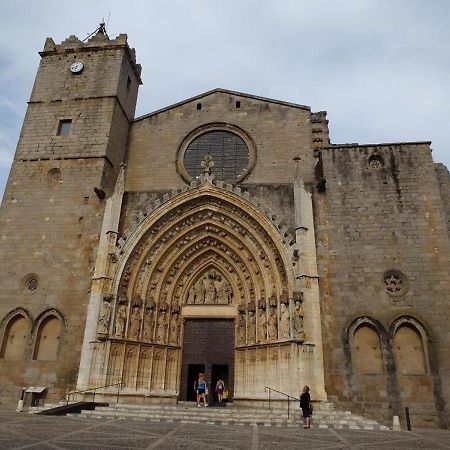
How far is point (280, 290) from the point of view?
11852 millimetres

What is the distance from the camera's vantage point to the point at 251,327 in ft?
40.2

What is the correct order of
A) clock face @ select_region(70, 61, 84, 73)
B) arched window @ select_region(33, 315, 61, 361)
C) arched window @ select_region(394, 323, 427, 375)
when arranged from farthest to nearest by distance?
1. clock face @ select_region(70, 61, 84, 73)
2. arched window @ select_region(33, 315, 61, 361)
3. arched window @ select_region(394, 323, 427, 375)

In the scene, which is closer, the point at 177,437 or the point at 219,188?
the point at 177,437

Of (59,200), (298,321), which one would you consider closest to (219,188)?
(298,321)

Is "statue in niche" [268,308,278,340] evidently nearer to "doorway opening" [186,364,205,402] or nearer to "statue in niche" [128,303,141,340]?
"doorway opening" [186,364,205,402]

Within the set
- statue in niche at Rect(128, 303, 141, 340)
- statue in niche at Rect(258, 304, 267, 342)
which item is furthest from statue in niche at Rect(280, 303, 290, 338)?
statue in niche at Rect(128, 303, 141, 340)

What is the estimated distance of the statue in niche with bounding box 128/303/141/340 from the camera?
12078 millimetres

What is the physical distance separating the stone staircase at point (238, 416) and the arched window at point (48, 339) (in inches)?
107

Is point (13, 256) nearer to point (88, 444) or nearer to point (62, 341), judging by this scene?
point (62, 341)

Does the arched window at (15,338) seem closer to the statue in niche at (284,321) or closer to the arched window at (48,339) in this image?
the arched window at (48,339)

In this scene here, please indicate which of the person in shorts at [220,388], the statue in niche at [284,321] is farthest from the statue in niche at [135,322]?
the statue in niche at [284,321]

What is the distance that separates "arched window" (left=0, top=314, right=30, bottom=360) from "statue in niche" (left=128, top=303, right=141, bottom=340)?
122 inches

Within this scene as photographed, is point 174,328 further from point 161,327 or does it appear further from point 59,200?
point 59,200

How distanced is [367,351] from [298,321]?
2.03 m
